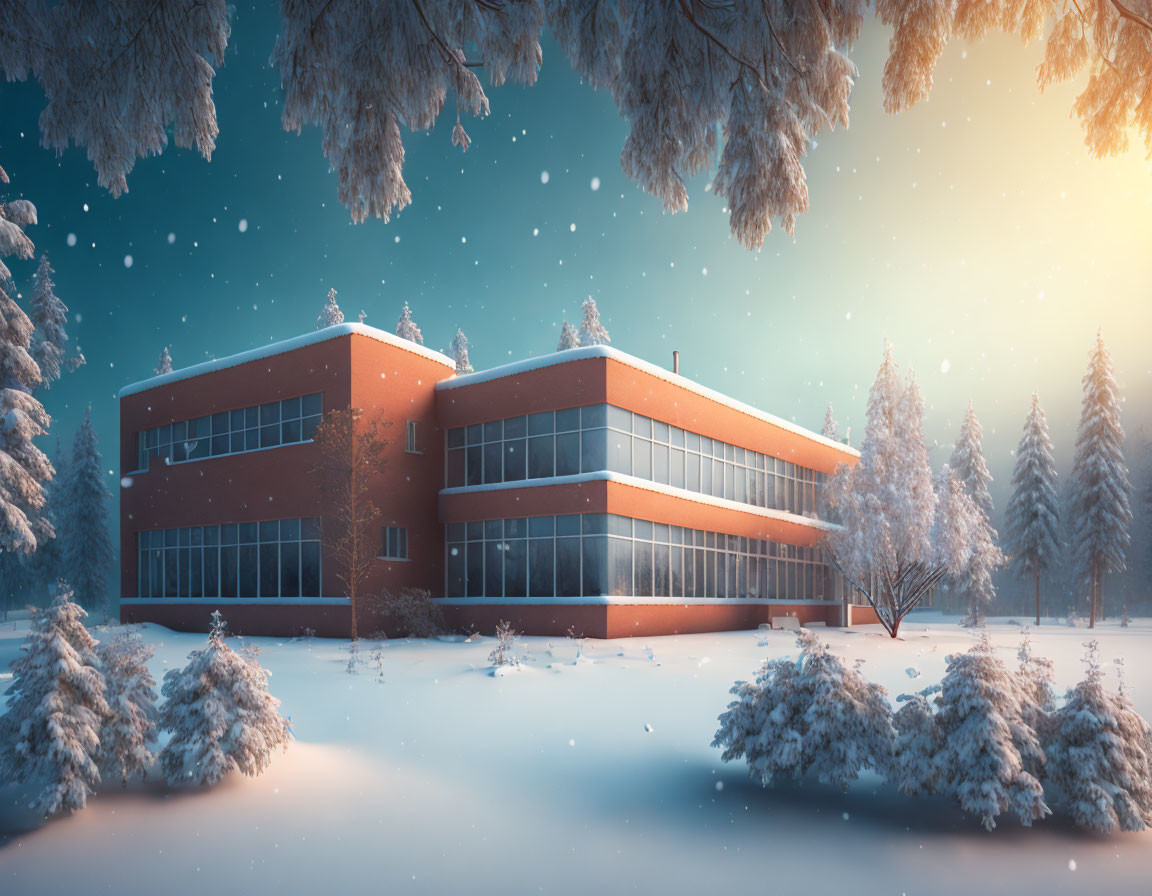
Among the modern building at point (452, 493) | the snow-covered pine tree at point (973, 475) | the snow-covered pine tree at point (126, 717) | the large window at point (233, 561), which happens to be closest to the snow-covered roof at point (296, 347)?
the modern building at point (452, 493)

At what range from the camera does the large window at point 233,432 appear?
28234 mm

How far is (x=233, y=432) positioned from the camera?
→ 30500mm

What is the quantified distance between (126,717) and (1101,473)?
50423 mm

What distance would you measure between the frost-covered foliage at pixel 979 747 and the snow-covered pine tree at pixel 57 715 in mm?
6940

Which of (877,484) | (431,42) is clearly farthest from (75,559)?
(431,42)

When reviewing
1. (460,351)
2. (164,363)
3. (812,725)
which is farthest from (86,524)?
(812,725)

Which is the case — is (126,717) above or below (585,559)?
below

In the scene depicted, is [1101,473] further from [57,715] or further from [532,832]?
[57,715]

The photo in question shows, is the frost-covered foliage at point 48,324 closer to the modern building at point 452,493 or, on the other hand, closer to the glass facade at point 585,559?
the modern building at point 452,493

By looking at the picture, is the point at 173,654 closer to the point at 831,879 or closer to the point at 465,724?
the point at 465,724

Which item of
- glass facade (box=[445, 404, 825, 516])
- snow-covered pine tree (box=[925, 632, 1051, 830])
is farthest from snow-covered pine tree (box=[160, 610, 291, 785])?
glass facade (box=[445, 404, 825, 516])

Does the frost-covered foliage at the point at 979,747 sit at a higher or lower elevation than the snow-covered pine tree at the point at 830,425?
lower

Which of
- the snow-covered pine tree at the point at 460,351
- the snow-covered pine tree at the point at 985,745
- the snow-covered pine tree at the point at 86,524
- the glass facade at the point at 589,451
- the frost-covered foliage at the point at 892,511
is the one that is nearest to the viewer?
the snow-covered pine tree at the point at 985,745

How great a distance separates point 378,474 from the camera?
27031 millimetres
